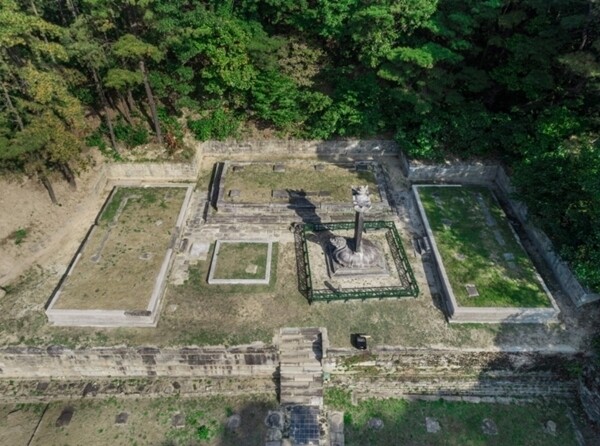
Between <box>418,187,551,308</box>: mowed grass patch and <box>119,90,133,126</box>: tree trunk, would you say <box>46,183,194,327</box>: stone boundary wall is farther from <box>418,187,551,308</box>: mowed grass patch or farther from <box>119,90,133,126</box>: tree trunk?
<box>418,187,551,308</box>: mowed grass patch

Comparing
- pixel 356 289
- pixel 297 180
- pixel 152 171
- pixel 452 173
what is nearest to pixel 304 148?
pixel 297 180

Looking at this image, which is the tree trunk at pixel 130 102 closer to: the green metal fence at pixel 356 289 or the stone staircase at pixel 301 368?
the green metal fence at pixel 356 289

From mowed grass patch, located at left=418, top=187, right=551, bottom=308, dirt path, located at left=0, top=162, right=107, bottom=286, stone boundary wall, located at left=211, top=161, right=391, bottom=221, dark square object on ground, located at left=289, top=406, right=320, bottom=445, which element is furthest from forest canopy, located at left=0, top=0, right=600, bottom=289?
dark square object on ground, located at left=289, top=406, right=320, bottom=445

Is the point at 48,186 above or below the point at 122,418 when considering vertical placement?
above

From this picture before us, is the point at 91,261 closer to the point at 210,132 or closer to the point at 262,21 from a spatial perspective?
the point at 210,132

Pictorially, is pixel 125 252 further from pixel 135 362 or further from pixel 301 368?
pixel 301 368

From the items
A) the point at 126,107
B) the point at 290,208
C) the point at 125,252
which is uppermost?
the point at 126,107
